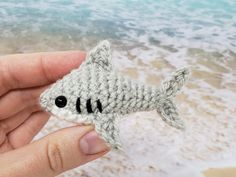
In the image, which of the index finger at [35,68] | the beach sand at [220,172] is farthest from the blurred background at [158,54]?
the index finger at [35,68]

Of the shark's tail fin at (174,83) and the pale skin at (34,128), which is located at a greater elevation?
the shark's tail fin at (174,83)

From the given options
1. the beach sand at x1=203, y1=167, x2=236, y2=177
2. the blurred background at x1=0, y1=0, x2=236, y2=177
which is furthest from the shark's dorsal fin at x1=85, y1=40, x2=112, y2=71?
the beach sand at x1=203, y1=167, x2=236, y2=177

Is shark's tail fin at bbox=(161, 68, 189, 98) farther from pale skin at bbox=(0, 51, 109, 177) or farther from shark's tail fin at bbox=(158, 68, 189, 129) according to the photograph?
pale skin at bbox=(0, 51, 109, 177)

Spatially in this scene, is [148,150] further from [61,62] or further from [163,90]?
[163,90]

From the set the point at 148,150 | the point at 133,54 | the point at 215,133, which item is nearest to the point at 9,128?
the point at 148,150

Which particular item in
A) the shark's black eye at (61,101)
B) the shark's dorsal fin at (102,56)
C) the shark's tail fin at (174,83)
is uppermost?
the shark's dorsal fin at (102,56)

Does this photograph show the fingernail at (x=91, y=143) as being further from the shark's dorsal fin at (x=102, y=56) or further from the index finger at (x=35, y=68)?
the index finger at (x=35, y=68)
